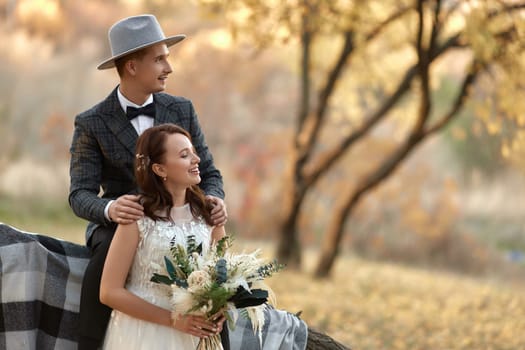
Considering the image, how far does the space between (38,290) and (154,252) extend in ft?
1.66

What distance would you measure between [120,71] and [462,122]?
1722 centimetres

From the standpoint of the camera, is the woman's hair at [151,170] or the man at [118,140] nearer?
the woman's hair at [151,170]

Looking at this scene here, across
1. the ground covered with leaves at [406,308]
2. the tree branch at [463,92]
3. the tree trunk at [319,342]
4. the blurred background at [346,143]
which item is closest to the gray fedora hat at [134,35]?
the tree trunk at [319,342]

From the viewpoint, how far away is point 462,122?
19.9 metres

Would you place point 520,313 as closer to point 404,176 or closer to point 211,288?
point 211,288

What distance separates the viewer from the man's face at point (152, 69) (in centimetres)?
334

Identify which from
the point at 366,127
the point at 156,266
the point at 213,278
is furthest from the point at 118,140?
the point at 366,127

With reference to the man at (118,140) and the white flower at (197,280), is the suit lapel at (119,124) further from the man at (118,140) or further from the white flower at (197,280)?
the white flower at (197,280)

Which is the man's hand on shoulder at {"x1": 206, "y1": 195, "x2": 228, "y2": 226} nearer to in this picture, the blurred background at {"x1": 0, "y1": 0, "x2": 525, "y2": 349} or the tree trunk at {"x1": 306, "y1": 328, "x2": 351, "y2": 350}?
the tree trunk at {"x1": 306, "y1": 328, "x2": 351, "y2": 350}

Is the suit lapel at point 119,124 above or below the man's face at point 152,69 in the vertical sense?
below

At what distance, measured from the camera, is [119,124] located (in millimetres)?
3377

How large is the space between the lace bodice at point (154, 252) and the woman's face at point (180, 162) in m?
0.16

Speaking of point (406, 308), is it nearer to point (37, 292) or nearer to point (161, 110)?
point (161, 110)

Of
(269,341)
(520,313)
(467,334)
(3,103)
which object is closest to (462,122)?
(3,103)
